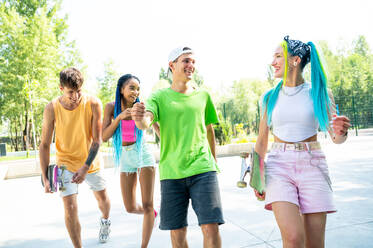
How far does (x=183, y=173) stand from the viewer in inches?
101

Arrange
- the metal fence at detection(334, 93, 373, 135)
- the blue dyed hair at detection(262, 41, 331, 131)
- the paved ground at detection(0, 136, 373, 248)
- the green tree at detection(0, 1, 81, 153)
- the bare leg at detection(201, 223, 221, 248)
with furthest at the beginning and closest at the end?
1. the metal fence at detection(334, 93, 373, 135)
2. the green tree at detection(0, 1, 81, 153)
3. the paved ground at detection(0, 136, 373, 248)
4. the bare leg at detection(201, 223, 221, 248)
5. the blue dyed hair at detection(262, 41, 331, 131)

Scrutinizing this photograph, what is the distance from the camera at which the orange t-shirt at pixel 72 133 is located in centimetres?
328

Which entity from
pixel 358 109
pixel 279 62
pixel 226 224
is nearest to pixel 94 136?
pixel 279 62

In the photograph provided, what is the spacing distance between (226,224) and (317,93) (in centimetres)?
246

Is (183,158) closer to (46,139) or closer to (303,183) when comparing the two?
(303,183)

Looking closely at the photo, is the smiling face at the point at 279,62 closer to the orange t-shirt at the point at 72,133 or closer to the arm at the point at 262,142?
the arm at the point at 262,142

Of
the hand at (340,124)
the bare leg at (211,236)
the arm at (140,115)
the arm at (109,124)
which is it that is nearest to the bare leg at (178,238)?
the bare leg at (211,236)

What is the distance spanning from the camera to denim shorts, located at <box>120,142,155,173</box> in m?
3.50

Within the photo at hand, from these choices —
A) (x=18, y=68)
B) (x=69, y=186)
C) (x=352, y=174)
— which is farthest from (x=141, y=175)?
(x=18, y=68)

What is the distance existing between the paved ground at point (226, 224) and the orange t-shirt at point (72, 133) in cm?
74

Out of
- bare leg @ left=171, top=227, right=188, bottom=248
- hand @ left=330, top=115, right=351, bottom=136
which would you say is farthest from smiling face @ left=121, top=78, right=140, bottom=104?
hand @ left=330, top=115, right=351, bottom=136

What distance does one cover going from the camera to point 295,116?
2.38 meters

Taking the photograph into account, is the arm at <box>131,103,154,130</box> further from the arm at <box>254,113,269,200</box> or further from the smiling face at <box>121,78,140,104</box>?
the smiling face at <box>121,78,140,104</box>

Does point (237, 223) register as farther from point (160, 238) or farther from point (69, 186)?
point (69, 186)
